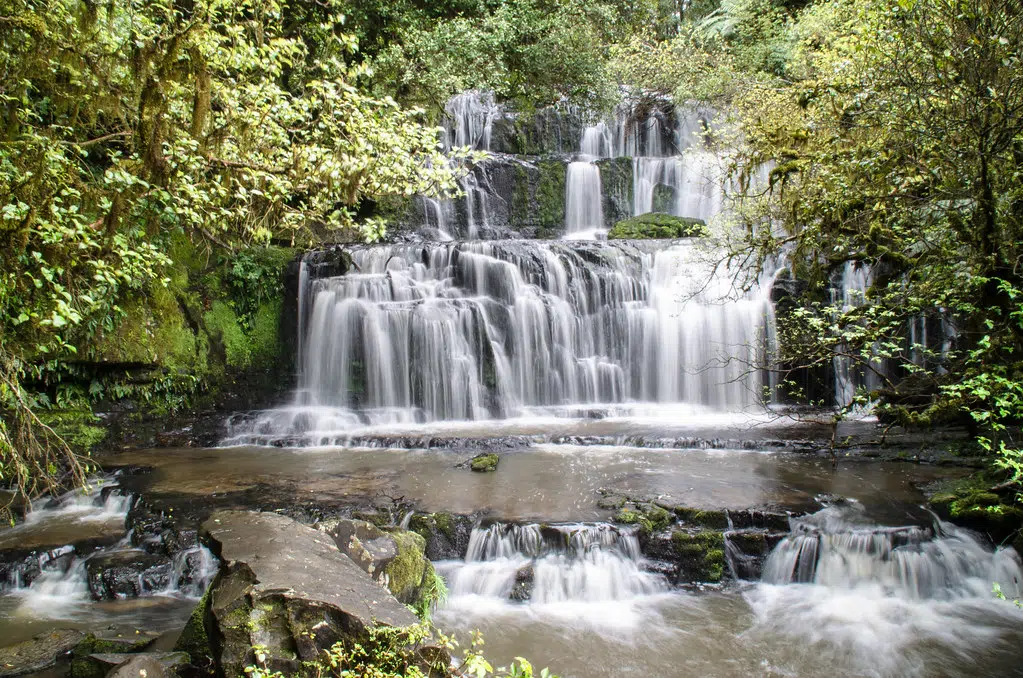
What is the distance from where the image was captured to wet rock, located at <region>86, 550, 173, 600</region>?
6387mm

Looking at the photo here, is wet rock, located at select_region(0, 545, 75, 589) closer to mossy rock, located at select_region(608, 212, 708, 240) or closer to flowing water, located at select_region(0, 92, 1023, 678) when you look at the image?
flowing water, located at select_region(0, 92, 1023, 678)

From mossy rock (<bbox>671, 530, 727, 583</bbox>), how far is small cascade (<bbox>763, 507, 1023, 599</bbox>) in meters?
0.48

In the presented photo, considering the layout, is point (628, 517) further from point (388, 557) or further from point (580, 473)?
point (388, 557)

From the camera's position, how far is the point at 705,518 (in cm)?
696

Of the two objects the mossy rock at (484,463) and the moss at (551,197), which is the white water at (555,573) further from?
the moss at (551,197)

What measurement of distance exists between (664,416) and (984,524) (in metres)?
6.04

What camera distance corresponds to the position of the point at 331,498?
25.6 ft

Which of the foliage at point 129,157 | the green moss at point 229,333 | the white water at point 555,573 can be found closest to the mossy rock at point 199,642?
the foliage at point 129,157

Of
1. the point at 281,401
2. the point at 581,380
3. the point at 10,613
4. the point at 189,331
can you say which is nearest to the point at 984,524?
the point at 581,380

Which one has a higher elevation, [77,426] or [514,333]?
[514,333]

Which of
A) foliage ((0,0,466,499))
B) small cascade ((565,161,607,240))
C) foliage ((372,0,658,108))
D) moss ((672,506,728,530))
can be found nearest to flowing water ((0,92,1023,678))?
moss ((672,506,728,530))

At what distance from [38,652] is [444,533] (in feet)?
11.2

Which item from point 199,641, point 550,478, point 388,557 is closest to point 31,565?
point 199,641

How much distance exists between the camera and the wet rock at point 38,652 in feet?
16.6
